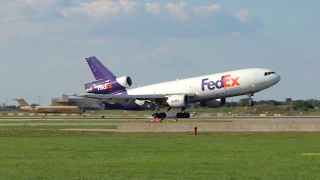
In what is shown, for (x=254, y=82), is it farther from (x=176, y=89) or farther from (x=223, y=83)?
(x=176, y=89)

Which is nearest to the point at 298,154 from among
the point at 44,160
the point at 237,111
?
the point at 44,160

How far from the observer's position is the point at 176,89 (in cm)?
7012

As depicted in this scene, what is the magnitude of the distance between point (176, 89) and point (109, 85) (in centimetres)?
965

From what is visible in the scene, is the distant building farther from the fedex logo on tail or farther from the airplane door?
the airplane door

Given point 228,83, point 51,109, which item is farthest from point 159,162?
point 51,109

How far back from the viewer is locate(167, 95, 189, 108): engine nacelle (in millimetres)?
68250

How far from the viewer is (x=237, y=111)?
347 feet

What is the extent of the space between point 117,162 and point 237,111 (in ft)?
281

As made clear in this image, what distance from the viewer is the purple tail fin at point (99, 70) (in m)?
77.1

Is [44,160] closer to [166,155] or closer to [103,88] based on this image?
[166,155]

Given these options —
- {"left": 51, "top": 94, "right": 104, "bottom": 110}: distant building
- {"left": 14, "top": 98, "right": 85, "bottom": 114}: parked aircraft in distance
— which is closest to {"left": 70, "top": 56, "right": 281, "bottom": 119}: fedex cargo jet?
{"left": 14, "top": 98, "right": 85, "bottom": 114}: parked aircraft in distance

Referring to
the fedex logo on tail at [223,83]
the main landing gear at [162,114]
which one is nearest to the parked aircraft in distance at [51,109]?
the main landing gear at [162,114]

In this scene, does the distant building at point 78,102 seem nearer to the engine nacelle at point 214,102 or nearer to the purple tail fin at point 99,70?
the purple tail fin at point 99,70

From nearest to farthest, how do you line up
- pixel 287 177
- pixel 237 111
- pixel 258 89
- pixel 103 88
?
pixel 287 177, pixel 258 89, pixel 103 88, pixel 237 111
